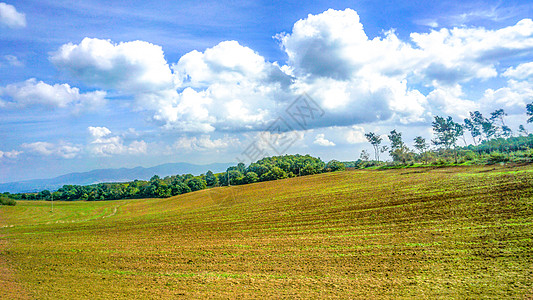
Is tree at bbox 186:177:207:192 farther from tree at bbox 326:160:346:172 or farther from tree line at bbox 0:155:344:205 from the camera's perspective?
tree at bbox 326:160:346:172

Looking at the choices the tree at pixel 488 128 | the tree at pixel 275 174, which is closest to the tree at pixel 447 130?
the tree at pixel 488 128

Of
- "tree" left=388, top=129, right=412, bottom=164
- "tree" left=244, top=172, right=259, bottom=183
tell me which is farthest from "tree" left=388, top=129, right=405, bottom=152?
"tree" left=244, top=172, right=259, bottom=183

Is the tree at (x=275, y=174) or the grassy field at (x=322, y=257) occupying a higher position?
the tree at (x=275, y=174)

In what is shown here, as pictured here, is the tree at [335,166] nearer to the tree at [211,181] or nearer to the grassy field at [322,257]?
the tree at [211,181]

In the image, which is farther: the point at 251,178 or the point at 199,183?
the point at 199,183

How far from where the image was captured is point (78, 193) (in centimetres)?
11788

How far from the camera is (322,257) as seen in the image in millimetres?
15875

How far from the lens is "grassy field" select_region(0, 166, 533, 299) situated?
12.1 metres

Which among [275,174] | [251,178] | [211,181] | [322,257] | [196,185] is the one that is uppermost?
[275,174]

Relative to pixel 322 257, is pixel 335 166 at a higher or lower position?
higher

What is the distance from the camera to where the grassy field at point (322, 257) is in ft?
39.5

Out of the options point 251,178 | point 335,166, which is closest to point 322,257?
point 251,178

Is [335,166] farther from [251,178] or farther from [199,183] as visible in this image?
[199,183]

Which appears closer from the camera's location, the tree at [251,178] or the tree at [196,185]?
the tree at [251,178]
